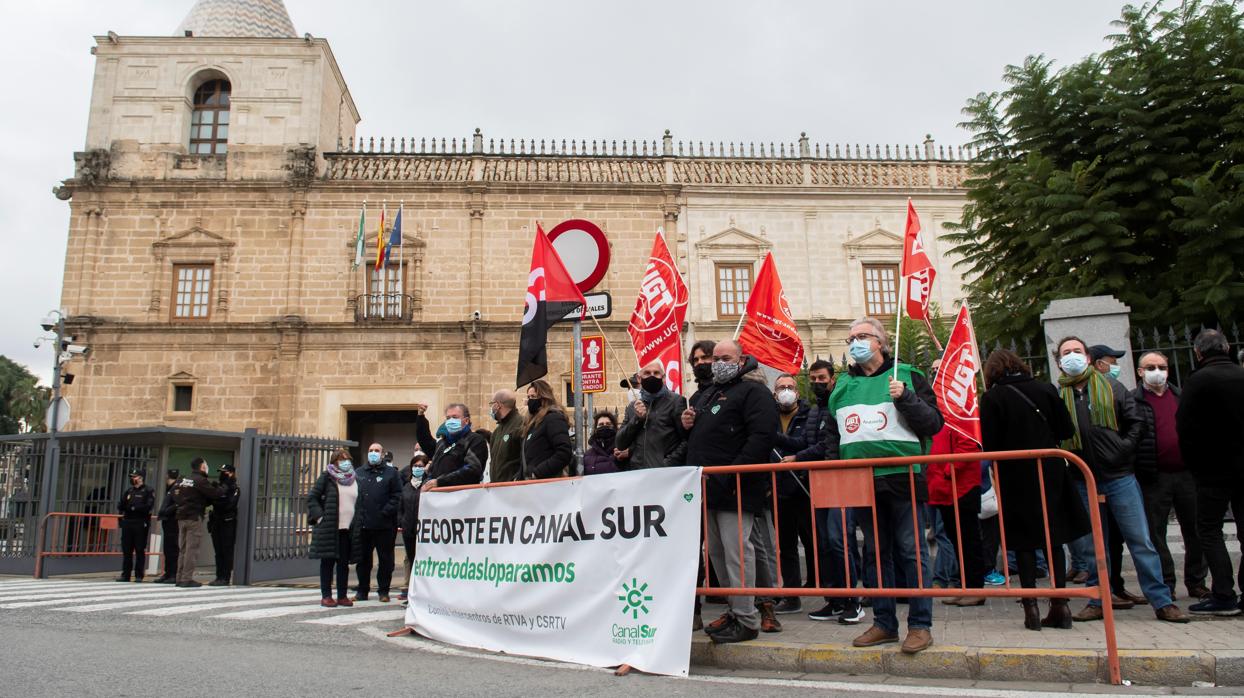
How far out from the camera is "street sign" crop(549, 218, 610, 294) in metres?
8.18

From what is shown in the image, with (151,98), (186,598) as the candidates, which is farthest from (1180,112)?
(151,98)

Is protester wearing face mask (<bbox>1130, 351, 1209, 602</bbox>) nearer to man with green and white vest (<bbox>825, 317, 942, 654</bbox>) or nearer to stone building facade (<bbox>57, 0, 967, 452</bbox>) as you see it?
man with green and white vest (<bbox>825, 317, 942, 654</bbox>)

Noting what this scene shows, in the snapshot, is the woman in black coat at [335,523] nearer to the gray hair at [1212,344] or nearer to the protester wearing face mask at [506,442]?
the protester wearing face mask at [506,442]

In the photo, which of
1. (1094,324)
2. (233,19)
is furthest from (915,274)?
(233,19)

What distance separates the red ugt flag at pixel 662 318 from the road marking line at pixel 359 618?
3710mm

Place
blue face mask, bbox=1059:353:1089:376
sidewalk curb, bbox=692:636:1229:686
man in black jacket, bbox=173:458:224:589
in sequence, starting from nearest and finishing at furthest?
sidewalk curb, bbox=692:636:1229:686 < blue face mask, bbox=1059:353:1089:376 < man in black jacket, bbox=173:458:224:589

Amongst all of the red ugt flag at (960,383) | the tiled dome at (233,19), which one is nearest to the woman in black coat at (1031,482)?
the red ugt flag at (960,383)

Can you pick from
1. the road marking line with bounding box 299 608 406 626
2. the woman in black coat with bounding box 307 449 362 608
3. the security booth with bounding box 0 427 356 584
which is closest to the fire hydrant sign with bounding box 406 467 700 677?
the road marking line with bounding box 299 608 406 626

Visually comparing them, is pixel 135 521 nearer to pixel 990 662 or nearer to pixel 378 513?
pixel 378 513

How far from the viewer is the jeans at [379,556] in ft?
31.3

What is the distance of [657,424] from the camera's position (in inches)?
258

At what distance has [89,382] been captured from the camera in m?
22.8

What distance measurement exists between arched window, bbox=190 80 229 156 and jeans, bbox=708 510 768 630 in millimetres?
23531

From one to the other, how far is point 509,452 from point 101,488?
11.2 meters
